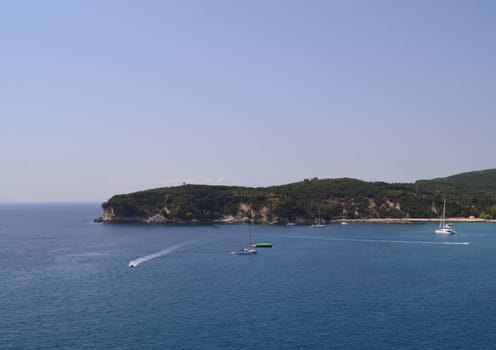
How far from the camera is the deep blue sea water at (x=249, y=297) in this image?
49.7 metres

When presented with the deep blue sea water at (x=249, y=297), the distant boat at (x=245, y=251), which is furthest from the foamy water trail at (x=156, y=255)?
the distant boat at (x=245, y=251)

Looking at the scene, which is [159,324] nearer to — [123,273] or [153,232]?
[123,273]

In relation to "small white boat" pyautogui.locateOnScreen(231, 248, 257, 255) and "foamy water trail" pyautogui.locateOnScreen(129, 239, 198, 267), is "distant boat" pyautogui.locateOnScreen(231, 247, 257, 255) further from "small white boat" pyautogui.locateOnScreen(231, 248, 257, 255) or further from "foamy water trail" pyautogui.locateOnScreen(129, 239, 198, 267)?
"foamy water trail" pyautogui.locateOnScreen(129, 239, 198, 267)

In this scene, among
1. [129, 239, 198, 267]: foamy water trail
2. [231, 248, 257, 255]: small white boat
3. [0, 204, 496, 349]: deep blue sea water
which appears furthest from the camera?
[231, 248, 257, 255]: small white boat

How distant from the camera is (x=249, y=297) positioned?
65.5m

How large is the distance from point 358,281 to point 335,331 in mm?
25046

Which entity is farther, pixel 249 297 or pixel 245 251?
pixel 245 251

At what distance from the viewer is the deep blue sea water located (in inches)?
1956

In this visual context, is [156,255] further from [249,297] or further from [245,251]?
[249,297]

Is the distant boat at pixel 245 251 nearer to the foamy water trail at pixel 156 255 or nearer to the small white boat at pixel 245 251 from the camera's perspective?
the small white boat at pixel 245 251

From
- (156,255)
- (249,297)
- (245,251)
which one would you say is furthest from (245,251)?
(249,297)

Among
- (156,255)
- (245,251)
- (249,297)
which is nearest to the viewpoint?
(249,297)

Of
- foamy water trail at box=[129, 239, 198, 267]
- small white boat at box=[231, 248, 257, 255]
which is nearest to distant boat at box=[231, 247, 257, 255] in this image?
small white boat at box=[231, 248, 257, 255]

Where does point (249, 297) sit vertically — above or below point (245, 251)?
below
